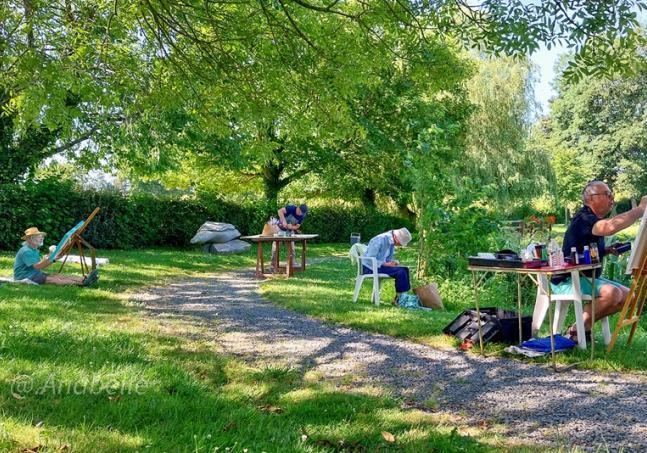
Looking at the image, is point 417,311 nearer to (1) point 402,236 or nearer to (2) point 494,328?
(1) point 402,236

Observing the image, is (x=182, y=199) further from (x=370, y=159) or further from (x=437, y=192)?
(x=437, y=192)

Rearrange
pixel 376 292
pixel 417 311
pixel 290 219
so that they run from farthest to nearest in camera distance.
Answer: pixel 290 219 → pixel 376 292 → pixel 417 311

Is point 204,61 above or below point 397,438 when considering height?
above

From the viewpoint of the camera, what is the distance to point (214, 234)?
17375 millimetres

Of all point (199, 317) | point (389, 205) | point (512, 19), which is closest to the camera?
point (512, 19)

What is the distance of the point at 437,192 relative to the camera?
29.7 ft

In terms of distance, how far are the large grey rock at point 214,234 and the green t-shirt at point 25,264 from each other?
927 cm

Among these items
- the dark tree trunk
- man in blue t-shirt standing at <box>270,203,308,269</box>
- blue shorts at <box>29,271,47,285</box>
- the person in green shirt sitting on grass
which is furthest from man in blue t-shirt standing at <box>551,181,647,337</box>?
the dark tree trunk

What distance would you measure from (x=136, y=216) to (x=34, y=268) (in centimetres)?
934

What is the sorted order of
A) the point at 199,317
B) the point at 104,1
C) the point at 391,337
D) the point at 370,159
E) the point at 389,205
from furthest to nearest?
the point at 389,205 → the point at 370,159 → the point at 104,1 → the point at 199,317 → the point at 391,337

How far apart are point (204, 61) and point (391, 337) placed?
3.62m

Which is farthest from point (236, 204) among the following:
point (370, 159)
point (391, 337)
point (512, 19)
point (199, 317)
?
point (512, 19)

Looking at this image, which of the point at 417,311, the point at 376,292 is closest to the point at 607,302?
the point at 417,311

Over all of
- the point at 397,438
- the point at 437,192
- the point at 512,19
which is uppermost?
the point at 512,19
